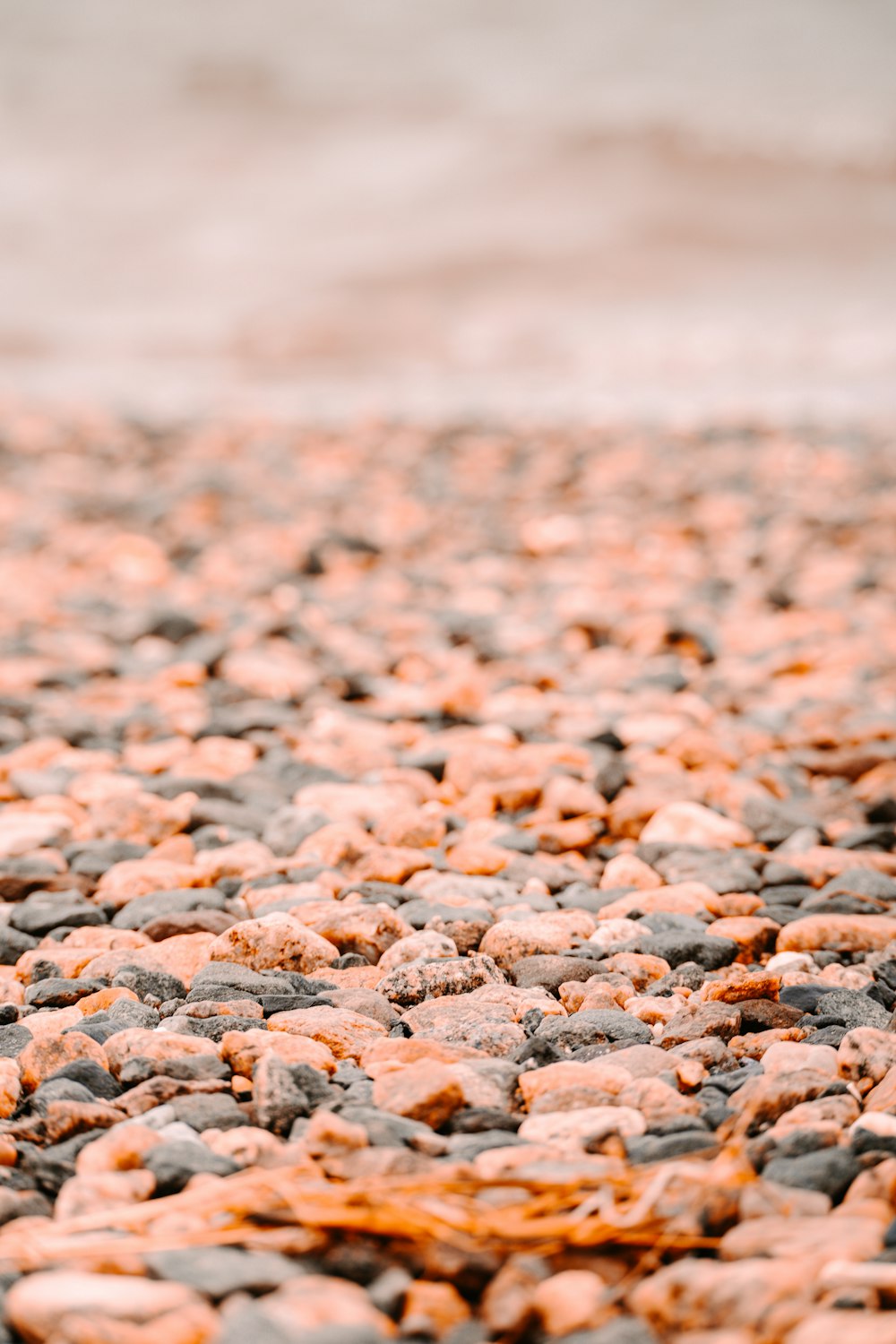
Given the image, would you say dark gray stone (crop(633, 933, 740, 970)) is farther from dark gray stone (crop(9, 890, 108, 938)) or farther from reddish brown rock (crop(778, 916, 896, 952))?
dark gray stone (crop(9, 890, 108, 938))

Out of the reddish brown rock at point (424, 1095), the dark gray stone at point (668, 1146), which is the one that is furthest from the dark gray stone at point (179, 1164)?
the dark gray stone at point (668, 1146)

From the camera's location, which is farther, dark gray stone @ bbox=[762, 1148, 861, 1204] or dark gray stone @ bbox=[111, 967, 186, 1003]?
dark gray stone @ bbox=[111, 967, 186, 1003]

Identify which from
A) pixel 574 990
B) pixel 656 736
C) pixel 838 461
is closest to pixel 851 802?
pixel 656 736

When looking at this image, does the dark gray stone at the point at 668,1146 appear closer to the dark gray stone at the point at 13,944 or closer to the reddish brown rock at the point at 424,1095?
the reddish brown rock at the point at 424,1095

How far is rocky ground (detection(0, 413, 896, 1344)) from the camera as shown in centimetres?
102

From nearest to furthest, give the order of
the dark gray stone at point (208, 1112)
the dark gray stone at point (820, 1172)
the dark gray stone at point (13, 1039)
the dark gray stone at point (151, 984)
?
the dark gray stone at point (820, 1172) < the dark gray stone at point (208, 1112) < the dark gray stone at point (13, 1039) < the dark gray stone at point (151, 984)

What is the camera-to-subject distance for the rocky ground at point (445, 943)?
102cm

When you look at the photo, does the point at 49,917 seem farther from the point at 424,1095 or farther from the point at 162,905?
the point at 424,1095

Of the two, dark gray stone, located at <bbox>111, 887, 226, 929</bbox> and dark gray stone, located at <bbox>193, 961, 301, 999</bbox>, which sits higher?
dark gray stone, located at <bbox>111, 887, 226, 929</bbox>

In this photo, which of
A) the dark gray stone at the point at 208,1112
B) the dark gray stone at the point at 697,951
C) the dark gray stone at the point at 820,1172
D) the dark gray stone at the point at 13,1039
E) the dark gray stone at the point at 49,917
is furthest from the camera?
the dark gray stone at the point at 49,917

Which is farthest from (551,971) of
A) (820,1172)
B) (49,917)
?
(49,917)

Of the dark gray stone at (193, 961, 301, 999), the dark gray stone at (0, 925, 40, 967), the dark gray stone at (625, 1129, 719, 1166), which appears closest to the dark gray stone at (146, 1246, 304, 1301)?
the dark gray stone at (625, 1129, 719, 1166)

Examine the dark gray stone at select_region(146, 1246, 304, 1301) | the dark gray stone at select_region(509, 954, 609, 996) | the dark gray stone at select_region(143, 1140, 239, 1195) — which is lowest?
the dark gray stone at select_region(146, 1246, 304, 1301)

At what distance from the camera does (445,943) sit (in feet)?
5.26
